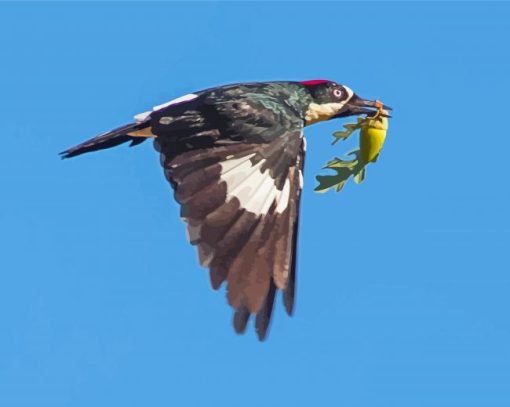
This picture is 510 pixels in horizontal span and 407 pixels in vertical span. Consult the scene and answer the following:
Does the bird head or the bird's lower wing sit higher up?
the bird head

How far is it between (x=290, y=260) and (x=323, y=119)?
1.81 meters

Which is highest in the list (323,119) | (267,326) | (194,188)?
(323,119)

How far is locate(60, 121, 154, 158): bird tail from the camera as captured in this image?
1549 centimetres

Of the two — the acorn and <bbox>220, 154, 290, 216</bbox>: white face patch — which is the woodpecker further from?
the acorn

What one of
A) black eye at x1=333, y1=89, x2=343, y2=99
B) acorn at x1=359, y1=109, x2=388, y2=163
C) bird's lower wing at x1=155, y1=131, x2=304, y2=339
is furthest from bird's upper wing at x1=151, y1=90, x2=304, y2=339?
black eye at x1=333, y1=89, x2=343, y2=99

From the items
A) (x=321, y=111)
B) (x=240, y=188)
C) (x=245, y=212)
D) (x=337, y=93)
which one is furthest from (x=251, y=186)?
(x=337, y=93)

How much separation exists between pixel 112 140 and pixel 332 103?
165 centimetres

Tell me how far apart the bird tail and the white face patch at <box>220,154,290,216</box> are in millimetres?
960

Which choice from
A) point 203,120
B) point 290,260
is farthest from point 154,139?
point 290,260

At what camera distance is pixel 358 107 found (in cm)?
1627

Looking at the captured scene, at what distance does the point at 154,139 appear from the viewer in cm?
1490

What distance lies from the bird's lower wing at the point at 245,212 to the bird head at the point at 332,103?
93 centimetres

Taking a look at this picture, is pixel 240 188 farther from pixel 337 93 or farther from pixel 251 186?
pixel 337 93

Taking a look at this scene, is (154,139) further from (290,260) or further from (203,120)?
(290,260)
